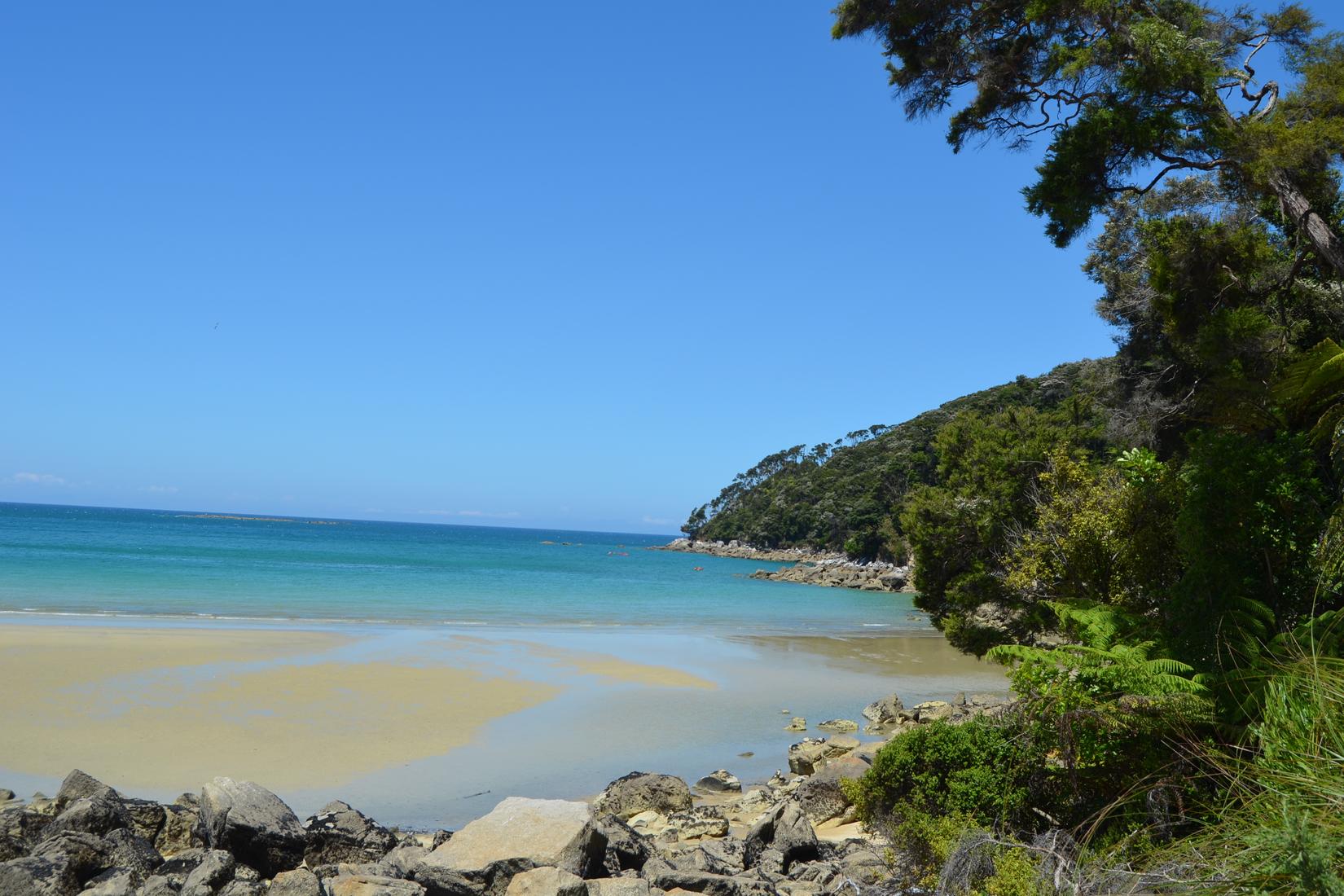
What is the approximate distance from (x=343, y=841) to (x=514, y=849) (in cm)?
172

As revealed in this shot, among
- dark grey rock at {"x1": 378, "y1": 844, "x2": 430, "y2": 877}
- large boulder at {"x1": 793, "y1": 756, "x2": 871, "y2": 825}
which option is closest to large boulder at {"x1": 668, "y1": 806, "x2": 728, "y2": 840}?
large boulder at {"x1": 793, "y1": 756, "x2": 871, "y2": 825}

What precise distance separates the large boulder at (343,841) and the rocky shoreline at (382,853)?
0.01 meters

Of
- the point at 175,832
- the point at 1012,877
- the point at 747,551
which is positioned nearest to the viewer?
the point at 1012,877

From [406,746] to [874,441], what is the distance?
327ft

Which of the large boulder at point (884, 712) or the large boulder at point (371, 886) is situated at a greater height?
the large boulder at point (371, 886)

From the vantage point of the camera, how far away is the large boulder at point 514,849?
21.9 feet

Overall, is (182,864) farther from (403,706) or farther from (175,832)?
(403,706)

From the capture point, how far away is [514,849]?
7031 millimetres

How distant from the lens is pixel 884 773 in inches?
319

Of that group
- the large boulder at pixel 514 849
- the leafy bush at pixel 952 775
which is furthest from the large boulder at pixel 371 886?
the leafy bush at pixel 952 775

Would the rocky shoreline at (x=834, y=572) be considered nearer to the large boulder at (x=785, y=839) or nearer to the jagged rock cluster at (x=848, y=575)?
the jagged rock cluster at (x=848, y=575)

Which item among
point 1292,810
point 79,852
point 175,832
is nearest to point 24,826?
point 175,832

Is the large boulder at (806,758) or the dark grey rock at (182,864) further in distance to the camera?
the large boulder at (806,758)

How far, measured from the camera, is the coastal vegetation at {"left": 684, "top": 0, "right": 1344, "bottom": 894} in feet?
16.4
